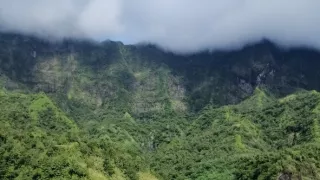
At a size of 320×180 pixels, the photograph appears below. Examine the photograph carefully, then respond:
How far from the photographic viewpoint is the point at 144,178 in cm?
17812

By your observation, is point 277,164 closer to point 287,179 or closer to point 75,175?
point 287,179

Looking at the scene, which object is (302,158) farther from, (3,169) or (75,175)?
(3,169)

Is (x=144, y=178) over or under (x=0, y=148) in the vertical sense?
under

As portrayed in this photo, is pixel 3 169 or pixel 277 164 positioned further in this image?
pixel 277 164

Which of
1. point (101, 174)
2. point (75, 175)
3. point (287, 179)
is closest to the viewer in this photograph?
point (75, 175)

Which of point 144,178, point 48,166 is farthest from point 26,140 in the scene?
point 144,178

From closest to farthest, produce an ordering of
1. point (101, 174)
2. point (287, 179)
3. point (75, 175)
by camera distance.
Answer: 1. point (75, 175)
2. point (101, 174)
3. point (287, 179)

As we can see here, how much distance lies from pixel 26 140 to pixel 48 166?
823 inches

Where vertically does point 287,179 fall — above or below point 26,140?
below

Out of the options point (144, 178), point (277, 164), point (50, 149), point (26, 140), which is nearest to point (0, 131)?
point (26, 140)

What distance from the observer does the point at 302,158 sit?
18050 centimetres

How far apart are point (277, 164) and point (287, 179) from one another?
600cm

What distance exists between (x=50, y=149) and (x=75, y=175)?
14400 mm

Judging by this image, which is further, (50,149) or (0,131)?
(0,131)
